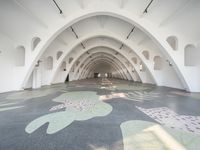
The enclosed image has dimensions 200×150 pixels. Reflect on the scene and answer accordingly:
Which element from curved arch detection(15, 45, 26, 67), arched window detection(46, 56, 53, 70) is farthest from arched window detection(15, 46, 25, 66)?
arched window detection(46, 56, 53, 70)

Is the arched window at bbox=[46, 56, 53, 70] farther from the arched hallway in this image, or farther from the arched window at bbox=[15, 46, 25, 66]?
the arched window at bbox=[15, 46, 25, 66]

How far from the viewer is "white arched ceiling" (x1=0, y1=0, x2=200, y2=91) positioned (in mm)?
7977

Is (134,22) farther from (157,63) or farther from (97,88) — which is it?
(157,63)

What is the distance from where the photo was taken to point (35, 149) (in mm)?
2049

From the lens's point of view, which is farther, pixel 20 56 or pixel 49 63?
pixel 49 63

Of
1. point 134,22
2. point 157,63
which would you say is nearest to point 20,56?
Answer: point 134,22

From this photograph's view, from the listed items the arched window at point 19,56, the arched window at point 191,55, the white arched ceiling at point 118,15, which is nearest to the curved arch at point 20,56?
the arched window at point 19,56

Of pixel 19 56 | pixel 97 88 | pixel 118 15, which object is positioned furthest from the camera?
pixel 97 88

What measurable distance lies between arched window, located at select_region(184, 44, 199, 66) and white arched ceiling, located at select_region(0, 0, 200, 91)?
2.36ft

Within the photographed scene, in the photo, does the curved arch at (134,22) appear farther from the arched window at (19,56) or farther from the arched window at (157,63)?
the arched window at (157,63)

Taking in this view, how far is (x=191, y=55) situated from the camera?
32.1 feet

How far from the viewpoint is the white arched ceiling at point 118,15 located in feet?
26.2

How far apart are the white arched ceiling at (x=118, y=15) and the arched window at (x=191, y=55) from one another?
72cm

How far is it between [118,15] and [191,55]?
21.7 ft
